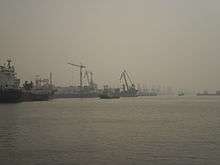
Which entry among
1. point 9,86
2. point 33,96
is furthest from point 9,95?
point 33,96

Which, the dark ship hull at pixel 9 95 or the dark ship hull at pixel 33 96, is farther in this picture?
the dark ship hull at pixel 33 96

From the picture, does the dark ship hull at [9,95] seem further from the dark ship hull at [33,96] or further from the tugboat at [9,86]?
the dark ship hull at [33,96]

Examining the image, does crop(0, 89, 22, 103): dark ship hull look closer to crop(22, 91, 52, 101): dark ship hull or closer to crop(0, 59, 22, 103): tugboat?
crop(0, 59, 22, 103): tugboat

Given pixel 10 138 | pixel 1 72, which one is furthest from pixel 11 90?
pixel 10 138

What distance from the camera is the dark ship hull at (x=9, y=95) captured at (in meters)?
115

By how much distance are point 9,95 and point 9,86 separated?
1297 centimetres

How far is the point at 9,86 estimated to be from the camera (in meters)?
129

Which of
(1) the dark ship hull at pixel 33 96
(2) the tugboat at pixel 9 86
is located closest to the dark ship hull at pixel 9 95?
(2) the tugboat at pixel 9 86

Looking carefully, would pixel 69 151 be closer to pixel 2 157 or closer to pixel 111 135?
pixel 2 157

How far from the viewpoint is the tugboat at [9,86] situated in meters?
116

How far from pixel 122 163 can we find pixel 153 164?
1519 mm

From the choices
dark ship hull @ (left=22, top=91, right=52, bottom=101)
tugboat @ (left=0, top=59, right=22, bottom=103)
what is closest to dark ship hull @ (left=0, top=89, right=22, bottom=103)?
tugboat @ (left=0, top=59, right=22, bottom=103)

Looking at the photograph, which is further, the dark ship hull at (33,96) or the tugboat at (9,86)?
the dark ship hull at (33,96)

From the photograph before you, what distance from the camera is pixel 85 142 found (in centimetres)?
3009
